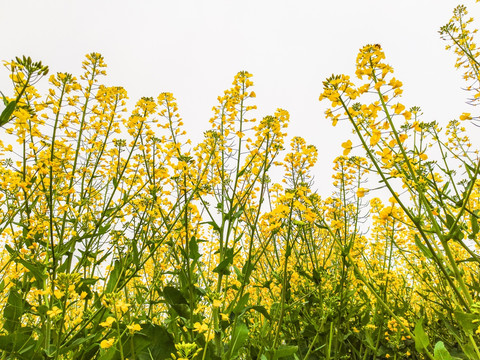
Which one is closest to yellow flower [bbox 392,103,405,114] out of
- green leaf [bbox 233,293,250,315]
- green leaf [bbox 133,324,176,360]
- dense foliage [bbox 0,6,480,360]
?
dense foliage [bbox 0,6,480,360]

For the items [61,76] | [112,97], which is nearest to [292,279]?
[112,97]

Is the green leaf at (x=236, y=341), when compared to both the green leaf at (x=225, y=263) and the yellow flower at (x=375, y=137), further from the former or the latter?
the yellow flower at (x=375, y=137)

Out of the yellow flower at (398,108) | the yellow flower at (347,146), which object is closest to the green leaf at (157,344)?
the yellow flower at (347,146)

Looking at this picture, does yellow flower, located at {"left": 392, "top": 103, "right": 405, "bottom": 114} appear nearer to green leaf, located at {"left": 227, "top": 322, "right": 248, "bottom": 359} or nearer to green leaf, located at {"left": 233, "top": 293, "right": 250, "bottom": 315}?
green leaf, located at {"left": 233, "top": 293, "right": 250, "bottom": 315}

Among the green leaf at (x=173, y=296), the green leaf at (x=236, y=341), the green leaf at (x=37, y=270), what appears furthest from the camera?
the green leaf at (x=173, y=296)

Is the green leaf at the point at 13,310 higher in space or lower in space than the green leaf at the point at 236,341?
higher

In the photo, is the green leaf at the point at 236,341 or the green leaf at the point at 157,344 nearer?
the green leaf at the point at 236,341

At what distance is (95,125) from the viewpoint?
3.12m

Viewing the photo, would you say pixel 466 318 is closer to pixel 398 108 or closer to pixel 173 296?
pixel 398 108

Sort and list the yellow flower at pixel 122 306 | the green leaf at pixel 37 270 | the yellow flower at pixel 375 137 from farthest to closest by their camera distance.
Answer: the green leaf at pixel 37 270, the yellow flower at pixel 375 137, the yellow flower at pixel 122 306

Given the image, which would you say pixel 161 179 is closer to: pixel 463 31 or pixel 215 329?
pixel 215 329

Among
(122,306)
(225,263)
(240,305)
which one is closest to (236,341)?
(240,305)

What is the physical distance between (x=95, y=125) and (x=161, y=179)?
0.80 metres

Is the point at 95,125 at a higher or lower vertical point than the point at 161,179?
higher
